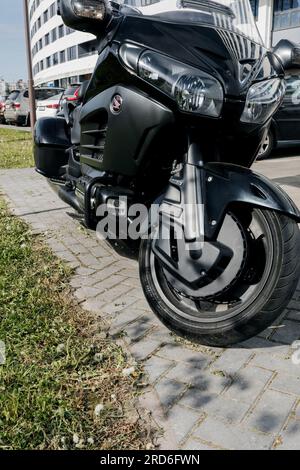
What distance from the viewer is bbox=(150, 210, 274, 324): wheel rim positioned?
91.0 inches

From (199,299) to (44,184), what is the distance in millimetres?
5251

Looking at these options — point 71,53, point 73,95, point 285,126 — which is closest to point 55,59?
point 71,53

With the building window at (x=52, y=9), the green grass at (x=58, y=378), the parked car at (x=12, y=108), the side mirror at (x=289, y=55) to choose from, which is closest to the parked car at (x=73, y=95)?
the green grass at (x=58, y=378)

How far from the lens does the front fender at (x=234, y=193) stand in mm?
2236

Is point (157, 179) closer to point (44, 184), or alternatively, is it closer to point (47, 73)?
point (44, 184)

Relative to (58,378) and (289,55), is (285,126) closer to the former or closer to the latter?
(289,55)

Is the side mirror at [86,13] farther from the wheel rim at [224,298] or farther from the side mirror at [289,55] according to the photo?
the wheel rim at [224,298]

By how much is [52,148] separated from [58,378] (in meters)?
2.96

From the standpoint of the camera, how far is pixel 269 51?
2660 mm

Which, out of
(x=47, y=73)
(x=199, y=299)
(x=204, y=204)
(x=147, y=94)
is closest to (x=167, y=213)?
(x=204, y=204)

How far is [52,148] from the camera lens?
4.73 metres

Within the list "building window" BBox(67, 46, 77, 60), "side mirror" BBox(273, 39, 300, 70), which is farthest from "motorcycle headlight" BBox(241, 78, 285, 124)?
"building window" BBox(67, 46, 77, 60)

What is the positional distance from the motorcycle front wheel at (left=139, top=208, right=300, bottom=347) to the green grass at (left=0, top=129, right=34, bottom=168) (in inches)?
285

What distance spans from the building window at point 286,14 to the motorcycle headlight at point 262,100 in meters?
24.5
